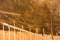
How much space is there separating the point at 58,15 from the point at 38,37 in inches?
21.7

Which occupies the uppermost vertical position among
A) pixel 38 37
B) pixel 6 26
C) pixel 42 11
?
pixel 42 11

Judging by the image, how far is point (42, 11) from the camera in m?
3.67

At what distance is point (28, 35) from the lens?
3553 millimetres

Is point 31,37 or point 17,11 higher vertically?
point 17,11

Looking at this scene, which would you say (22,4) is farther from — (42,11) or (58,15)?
(58,15)

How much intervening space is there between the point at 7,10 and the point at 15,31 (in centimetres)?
41

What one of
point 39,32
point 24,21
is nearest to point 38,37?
point 39,32

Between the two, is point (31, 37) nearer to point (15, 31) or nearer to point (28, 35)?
point (28, 35)

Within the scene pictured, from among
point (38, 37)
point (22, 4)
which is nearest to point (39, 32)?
point (38, 37)

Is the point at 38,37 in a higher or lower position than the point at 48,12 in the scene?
lower

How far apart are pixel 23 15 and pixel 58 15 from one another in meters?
0.64

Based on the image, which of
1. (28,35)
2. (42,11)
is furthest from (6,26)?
(42,11)

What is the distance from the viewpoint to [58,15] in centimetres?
366

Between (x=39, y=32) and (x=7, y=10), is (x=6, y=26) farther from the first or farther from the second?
(x=39, y=32)
